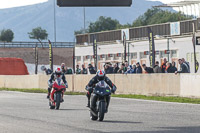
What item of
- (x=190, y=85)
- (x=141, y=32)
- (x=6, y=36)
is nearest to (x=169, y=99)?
(x=190, y=85)

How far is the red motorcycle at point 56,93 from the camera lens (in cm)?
2034

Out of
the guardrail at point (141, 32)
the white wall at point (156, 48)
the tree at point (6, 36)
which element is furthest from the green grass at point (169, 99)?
the tree at point (6, 36)

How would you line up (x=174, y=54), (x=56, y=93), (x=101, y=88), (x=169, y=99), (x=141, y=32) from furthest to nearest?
(x=141, y=32)
(x=174, y=54)
(x=169, y=99)
(x=56, y=93)
(x=101, y=88)

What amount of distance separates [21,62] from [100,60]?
42.8ft

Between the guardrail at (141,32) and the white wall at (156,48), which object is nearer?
the white wall at (156,48)

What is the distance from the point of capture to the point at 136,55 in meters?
62.2

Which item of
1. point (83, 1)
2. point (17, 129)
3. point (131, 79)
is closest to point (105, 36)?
point (131, 79)

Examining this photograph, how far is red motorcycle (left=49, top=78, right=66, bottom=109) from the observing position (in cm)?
2034

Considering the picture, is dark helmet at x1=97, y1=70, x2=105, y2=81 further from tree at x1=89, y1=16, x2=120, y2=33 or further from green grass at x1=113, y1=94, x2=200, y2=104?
tree at x1=89, y1=16, x2=120, y2=33

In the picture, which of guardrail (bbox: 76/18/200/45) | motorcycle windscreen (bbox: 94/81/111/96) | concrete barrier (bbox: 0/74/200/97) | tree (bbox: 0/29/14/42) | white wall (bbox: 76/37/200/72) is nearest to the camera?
motorcycle windscreen (bbox: 94/81/111/96)

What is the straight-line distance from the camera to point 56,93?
20.5m

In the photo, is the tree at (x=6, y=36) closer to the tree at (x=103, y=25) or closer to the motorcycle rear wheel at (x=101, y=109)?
the tree at (x=103, y=25)

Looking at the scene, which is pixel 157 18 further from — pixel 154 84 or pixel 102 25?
pixel 154 84

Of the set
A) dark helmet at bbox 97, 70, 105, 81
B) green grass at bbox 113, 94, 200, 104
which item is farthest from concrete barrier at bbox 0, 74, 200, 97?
dark helmet at bbox 97, 70, 105, 81
